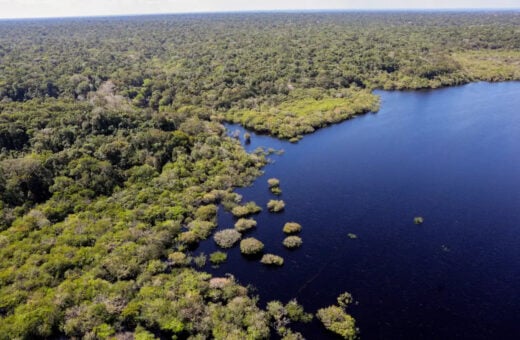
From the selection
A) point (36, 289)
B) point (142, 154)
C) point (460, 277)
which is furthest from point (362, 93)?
point (36, 289)

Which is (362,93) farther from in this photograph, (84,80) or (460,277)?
(84,80)

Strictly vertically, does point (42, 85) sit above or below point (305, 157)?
above

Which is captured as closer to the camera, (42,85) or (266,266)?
(266,266)

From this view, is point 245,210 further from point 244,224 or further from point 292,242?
point 292,242

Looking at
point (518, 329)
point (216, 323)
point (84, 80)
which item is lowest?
point (518, 329)

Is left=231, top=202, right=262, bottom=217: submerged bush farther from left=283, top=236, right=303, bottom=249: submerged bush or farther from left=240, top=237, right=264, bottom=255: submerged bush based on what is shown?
left=283, top=236, right=303, bottom=249: submerged bush

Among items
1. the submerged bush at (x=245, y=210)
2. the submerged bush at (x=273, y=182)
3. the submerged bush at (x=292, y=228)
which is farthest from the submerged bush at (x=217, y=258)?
the submerged bush at (x=273, y=182)
